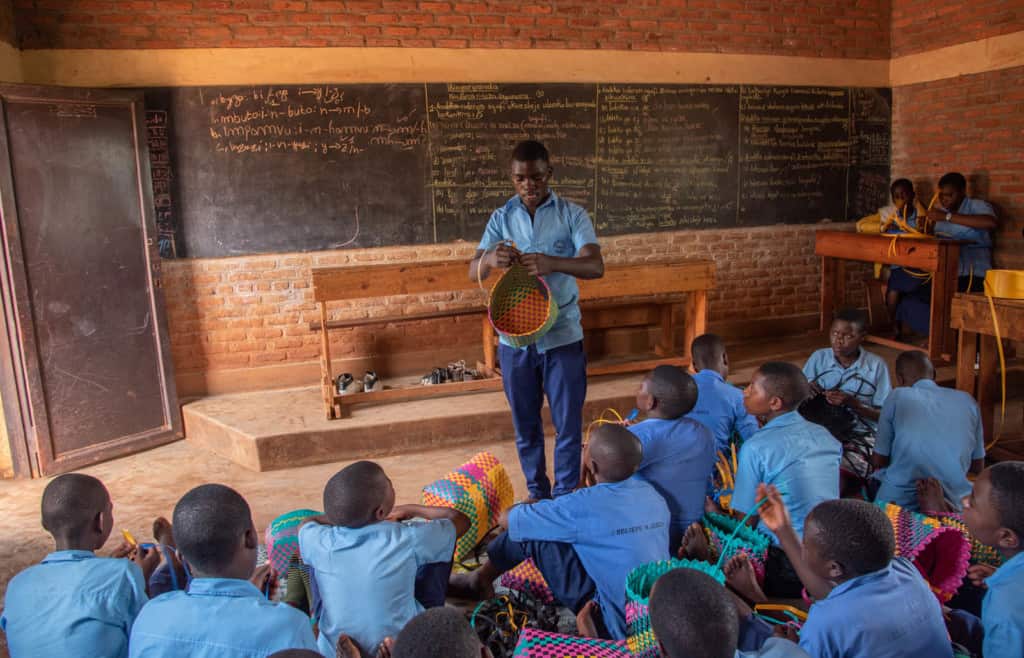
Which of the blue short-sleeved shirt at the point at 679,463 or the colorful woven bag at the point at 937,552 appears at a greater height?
the blue short-sleeved shirt at the point at 679,463

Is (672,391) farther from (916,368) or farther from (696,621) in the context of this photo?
(696,621)

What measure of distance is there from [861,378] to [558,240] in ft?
5.39

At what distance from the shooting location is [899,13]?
6.96m

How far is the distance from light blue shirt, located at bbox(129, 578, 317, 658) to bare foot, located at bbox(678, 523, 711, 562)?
144 cm

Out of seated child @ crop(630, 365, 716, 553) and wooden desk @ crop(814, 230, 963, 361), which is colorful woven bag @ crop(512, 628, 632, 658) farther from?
wooden desk @ crop(814, 230, 963, 361)

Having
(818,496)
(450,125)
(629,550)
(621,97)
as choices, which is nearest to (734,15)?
(621,97)

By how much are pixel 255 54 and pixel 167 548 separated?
400 cm

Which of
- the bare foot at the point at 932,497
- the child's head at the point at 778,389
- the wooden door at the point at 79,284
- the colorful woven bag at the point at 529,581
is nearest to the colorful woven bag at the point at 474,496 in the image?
the colorful woven bag at the point at 529,581

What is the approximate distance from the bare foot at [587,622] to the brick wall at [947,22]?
5.89 metres

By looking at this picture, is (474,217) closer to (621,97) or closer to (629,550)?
(621,97)

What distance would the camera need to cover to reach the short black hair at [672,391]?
286 centimetres

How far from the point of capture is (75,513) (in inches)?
84.4

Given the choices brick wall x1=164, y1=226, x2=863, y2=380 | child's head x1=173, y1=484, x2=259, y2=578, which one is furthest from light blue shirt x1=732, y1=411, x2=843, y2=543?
brick wall x1=164, y1=226, x2=863, y2=380

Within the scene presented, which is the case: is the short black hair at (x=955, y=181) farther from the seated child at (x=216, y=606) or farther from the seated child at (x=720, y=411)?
the seated child at (x=216, y=606)
